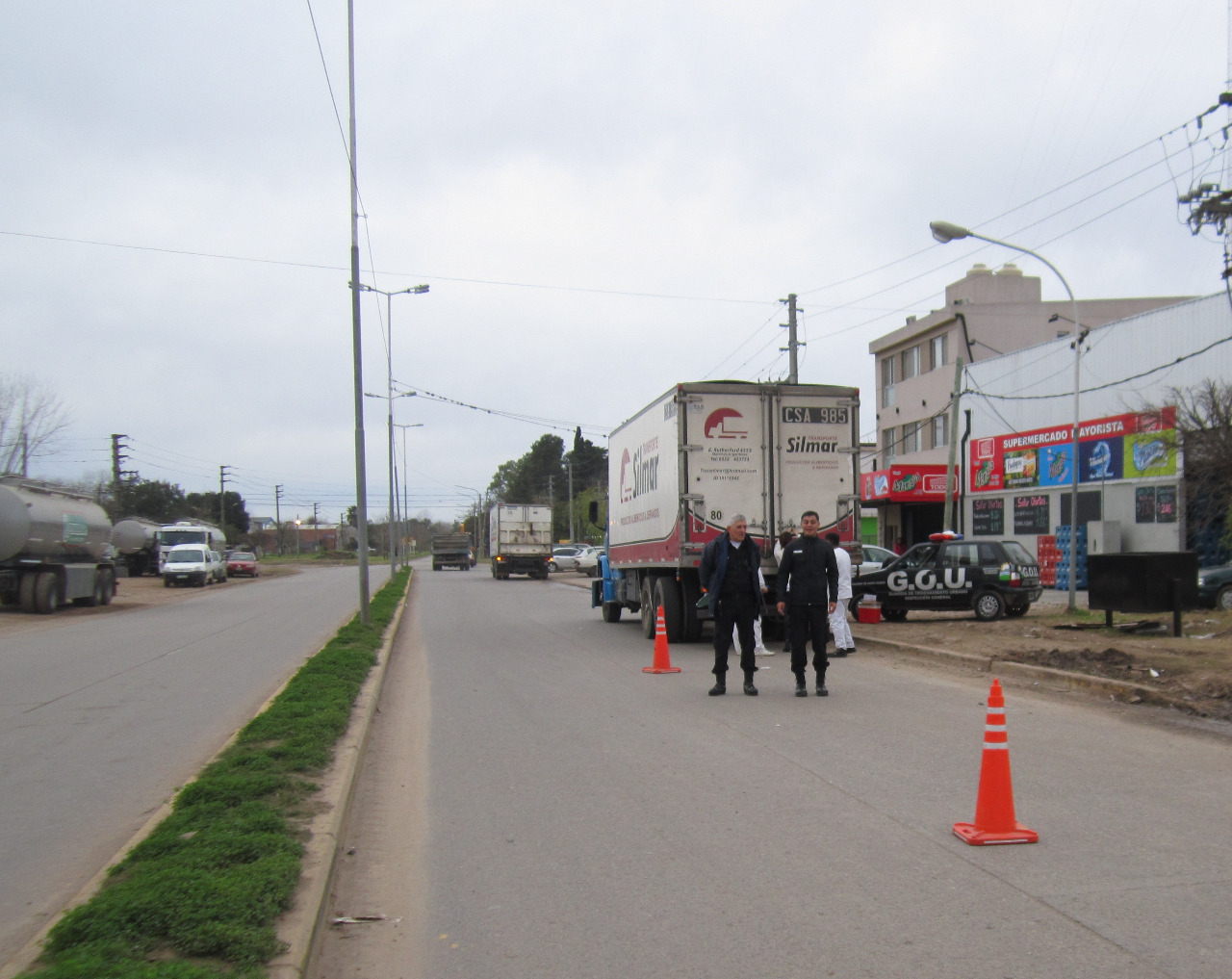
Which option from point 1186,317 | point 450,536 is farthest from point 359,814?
point 450,536

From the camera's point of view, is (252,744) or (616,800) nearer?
(616,800)

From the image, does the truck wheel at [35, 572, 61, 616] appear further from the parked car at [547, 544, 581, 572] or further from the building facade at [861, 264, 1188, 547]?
the parked car at [547, 544, 581, 572]

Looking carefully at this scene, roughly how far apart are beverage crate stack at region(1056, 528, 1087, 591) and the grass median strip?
2683cm

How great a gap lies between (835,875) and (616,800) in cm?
180

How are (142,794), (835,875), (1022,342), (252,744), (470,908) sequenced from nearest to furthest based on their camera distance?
(470,908)
(835,875)
(142,794)
(252,744)
(1022,342)

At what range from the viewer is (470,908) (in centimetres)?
457

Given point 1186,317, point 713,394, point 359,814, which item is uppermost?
point 1186,317

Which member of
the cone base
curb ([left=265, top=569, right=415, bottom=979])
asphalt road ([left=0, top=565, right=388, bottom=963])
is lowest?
asphalt road ([left=0, top=565, right=388, bottom=963])

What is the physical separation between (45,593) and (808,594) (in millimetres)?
24188

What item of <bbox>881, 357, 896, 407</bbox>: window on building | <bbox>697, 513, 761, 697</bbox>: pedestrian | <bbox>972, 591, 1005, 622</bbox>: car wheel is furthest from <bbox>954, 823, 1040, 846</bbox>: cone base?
<bbox>881, 357, 896, 407</bbox>: window on building

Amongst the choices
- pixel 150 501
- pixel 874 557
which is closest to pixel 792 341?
pixel 874 557

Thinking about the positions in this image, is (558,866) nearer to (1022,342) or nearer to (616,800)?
(616,800)

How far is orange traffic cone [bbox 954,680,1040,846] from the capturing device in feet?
17.6

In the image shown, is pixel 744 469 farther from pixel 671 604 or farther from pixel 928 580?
pixel 928 580
